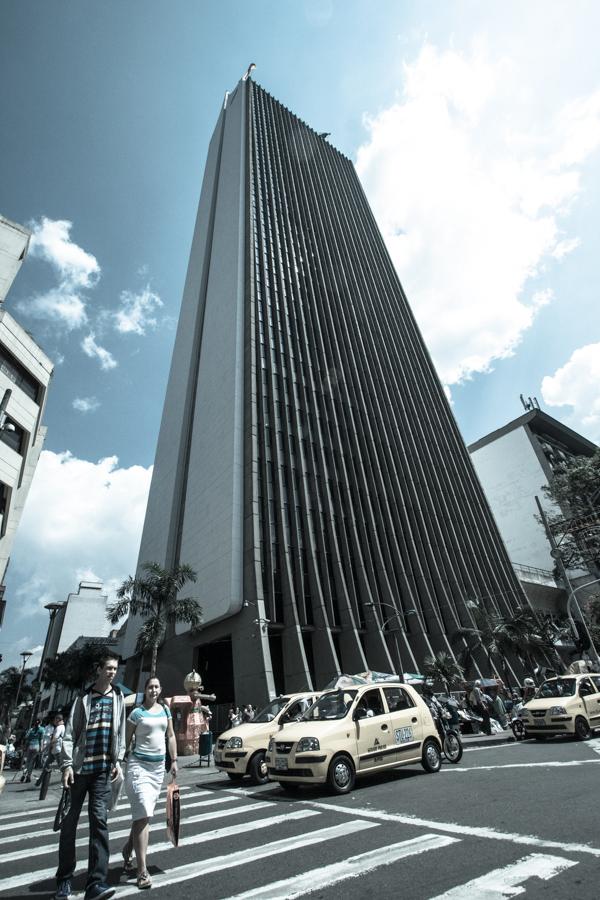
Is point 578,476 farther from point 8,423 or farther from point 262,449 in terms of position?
point 8,423

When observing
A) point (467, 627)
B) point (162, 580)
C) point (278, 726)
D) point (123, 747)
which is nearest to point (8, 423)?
point (162, 580)

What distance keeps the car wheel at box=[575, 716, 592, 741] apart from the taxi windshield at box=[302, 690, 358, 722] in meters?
7.65

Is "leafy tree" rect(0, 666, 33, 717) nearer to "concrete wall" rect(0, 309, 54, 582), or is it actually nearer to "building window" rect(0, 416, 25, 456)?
"concrete wall" rect(0, 309, 54, 582)

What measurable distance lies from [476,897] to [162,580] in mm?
27037

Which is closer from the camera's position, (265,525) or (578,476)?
(265,525)

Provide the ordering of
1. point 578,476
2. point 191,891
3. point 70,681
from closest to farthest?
point 191,891 < point 578,476 < point 70,681

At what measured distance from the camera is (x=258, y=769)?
10352 mm

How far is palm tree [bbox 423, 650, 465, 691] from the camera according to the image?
31.1m

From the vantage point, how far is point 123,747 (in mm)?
4785

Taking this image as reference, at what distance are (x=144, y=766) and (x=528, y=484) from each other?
68.5 meters

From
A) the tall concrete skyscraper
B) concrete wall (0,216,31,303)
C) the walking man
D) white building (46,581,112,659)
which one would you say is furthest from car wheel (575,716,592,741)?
white building (46,581,112,659)

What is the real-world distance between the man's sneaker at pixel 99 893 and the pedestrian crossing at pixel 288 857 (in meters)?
0.20

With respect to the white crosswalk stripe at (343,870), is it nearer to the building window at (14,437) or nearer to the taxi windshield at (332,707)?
the taxi windshield at (332,707)

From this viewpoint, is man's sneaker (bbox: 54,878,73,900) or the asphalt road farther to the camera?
man's sneaker (bbox: 54,878,73,900)
